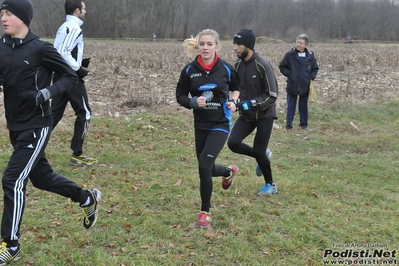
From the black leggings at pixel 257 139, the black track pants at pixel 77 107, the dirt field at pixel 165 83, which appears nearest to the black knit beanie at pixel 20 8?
the black track pants at pixel 77 107

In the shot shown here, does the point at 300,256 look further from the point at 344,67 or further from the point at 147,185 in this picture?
the point at 344,67

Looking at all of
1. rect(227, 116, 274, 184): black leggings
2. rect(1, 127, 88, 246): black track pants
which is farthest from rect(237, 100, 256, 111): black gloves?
rect(1, 127, 88, 246): black track pants

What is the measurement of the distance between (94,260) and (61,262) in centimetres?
31

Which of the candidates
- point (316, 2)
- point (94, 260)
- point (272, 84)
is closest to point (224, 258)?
point (94, 260)

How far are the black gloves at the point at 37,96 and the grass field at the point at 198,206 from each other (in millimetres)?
1523

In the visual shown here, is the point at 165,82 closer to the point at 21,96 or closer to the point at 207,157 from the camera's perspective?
the point at 207,157

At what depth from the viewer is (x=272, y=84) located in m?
5.82

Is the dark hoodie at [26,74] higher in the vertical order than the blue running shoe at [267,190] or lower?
higher

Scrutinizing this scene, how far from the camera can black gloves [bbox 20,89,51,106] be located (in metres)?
3.88

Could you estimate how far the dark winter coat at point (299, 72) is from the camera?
35.8 ft

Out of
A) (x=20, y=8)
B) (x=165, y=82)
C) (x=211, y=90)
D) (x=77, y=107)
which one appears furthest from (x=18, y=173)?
(x=165, y=82)

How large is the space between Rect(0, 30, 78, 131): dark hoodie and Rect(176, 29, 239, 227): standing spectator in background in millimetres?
1493

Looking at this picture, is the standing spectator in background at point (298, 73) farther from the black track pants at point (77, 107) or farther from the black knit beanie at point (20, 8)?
→ the black knit beanie at point (20, 8)

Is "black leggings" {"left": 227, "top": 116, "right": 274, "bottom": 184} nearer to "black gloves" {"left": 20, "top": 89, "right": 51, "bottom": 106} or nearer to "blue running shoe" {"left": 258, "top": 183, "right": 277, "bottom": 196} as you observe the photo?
"blue running shoe" {"left": 258, "top": 183, "right": 277, "bottom": 196}
